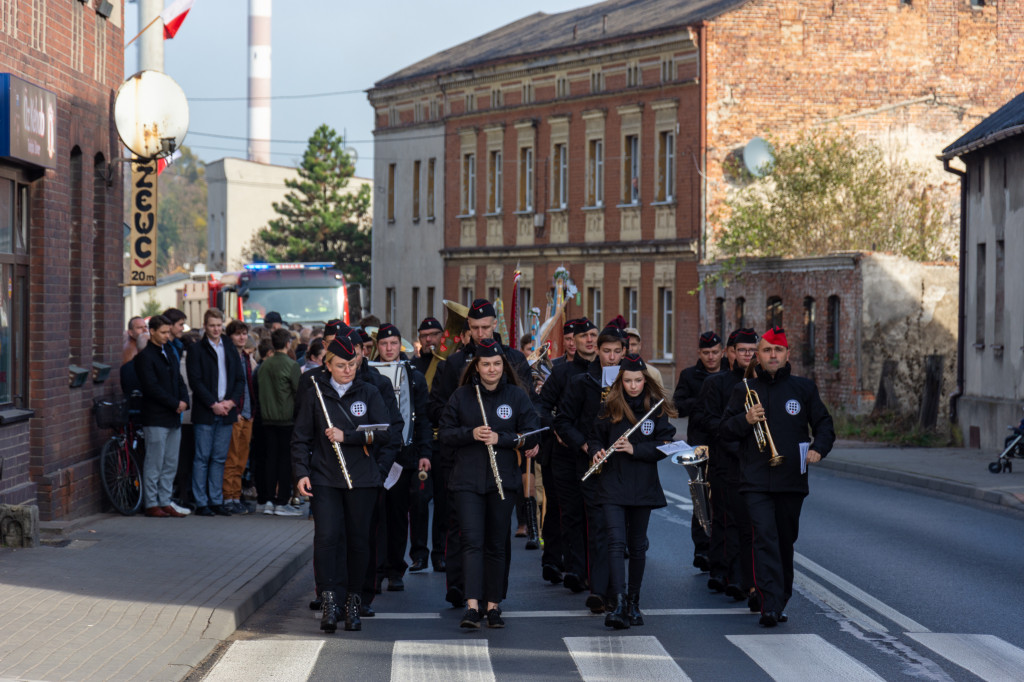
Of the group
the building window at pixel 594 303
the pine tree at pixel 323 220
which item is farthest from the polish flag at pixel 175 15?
the pine tree at pixel 323 220

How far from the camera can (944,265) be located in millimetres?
33031

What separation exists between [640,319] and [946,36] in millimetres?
11398

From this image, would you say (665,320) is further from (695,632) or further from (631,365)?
(695,632)

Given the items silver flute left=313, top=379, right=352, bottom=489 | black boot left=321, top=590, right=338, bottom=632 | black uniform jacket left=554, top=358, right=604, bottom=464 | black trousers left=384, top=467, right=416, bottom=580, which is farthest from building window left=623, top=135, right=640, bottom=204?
black boot left=321, top=590, right=338, bottom=632

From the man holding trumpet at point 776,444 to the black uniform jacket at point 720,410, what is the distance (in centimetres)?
25

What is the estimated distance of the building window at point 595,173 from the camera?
46781 mm

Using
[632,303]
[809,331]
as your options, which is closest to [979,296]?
[809,331]

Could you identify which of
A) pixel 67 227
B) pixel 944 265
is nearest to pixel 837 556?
pixel 67 227

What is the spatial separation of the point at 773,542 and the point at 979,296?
1909cm

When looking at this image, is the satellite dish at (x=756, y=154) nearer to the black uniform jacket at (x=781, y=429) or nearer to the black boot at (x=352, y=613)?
the black uniform jacket at (x=781, y=429)

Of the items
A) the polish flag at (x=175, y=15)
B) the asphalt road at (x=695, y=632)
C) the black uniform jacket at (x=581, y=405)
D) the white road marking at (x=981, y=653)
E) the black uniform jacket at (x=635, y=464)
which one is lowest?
the asphalt road at (x=695, y=632)

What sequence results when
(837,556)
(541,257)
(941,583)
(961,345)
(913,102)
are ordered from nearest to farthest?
1. (941,583)
2. (837,556)
3. (961,345)
4. (913,102)
5. (541,257)

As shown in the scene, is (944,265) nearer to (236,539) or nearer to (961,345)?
(961,345)

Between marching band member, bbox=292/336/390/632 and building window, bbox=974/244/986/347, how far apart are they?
65.4 feet
